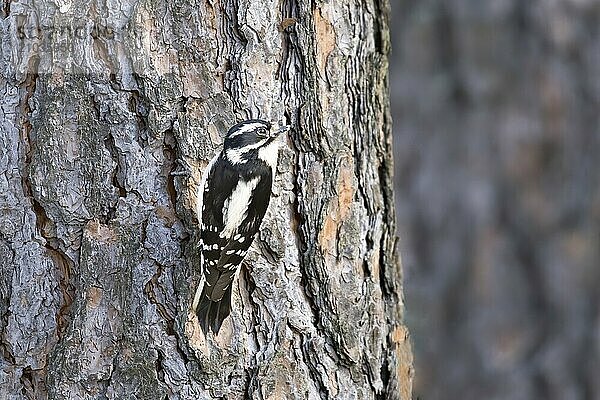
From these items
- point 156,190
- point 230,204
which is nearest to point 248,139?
point 230,204

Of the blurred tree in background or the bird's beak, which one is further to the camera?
the blurred tree in background

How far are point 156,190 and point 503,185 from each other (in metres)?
2.34

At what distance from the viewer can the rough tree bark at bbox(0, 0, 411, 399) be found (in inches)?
94.6

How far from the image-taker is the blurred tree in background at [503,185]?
4273mm

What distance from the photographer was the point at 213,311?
248cm

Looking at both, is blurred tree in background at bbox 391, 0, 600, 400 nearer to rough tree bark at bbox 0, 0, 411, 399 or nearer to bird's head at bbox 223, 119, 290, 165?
rough tree bark at bbox 0, 0, 411, 399

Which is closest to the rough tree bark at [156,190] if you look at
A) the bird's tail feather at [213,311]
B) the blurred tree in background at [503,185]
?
the bird's tail feather at [213,311]

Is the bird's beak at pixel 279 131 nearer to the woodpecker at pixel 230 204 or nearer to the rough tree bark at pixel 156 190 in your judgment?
the woodpecker at pixel 230 204

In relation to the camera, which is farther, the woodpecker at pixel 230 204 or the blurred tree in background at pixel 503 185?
the blurred tree in background at pixel 503 185

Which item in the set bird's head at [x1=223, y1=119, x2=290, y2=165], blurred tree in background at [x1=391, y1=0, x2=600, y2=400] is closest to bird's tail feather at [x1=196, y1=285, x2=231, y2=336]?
bird's head at [x1=223, y1=119, x2=290, y2=165]

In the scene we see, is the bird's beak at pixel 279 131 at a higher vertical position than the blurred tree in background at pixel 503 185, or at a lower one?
higher

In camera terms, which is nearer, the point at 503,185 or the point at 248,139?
the point at 248,139

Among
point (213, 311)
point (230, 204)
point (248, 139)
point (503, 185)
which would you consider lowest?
point (503, 185)

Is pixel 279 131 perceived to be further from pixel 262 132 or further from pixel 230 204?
pixel 230 204
